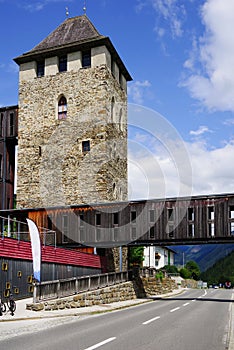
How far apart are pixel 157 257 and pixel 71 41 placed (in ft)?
187

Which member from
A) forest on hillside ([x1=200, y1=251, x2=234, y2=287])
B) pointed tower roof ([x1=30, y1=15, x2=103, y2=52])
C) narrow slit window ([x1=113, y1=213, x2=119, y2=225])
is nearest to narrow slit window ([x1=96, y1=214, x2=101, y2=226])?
narrow slit window ([x1=113, y1=213, x2=119, y2=225])

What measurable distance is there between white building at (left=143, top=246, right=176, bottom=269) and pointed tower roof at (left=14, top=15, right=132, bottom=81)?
46487mm

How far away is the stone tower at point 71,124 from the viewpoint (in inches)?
1647

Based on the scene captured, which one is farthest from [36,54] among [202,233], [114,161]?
[202,233]

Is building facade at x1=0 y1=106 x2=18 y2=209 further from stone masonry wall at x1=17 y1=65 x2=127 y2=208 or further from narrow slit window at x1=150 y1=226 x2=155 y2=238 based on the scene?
narrow slit window at x1=150 y1=226 x2=155 y2=238

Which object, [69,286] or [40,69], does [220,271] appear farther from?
[69,286]

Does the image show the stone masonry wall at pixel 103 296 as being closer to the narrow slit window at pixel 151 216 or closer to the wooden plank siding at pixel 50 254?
the wooden plank siding at pixel 50 254

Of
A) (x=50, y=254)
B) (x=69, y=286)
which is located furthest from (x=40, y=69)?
(x=69, y=286)

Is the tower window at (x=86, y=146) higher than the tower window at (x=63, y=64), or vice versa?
the tower window at (x=63, y=64)

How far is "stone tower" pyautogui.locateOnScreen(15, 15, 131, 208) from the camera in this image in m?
41.8

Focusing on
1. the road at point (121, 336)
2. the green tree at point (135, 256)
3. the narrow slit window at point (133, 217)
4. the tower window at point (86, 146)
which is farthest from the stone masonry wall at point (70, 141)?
the road at point (121, 336)

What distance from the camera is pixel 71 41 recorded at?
44.7 metres

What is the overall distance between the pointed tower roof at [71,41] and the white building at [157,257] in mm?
46487

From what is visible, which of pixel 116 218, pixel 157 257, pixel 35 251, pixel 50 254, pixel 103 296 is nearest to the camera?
pixel 35 251
